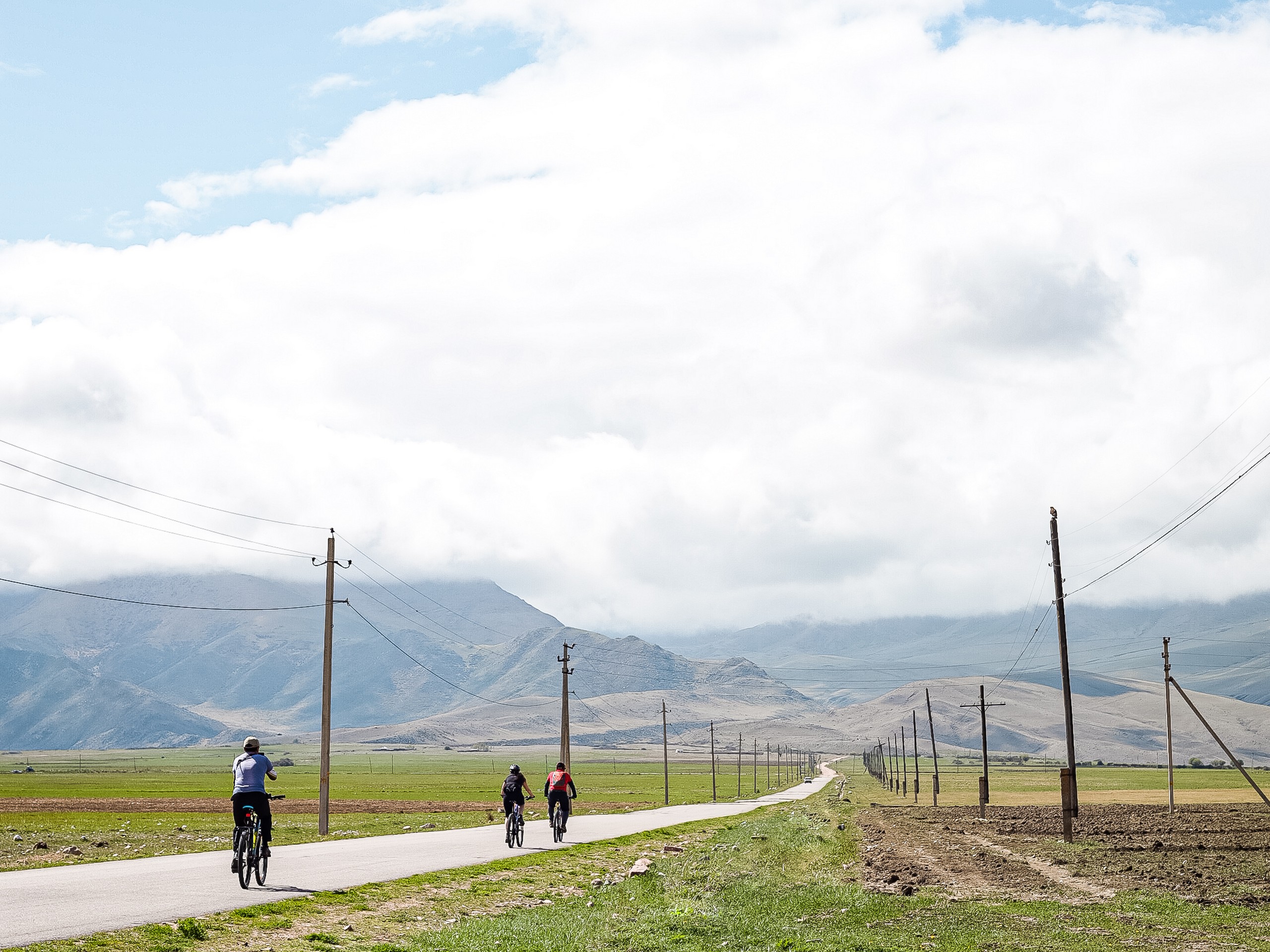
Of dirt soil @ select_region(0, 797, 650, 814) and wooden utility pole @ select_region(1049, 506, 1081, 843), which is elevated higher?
wooden utility pole @ select_region(1049, 506, 1081, 843)

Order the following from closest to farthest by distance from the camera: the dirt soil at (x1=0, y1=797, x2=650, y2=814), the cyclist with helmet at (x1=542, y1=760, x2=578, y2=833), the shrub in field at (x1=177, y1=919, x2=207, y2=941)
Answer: the shrub in field at (x1=177, y1=919, x2=207, y2=941) → the cyclist with helmet at (x1=542, y1=760, x2=578, y2=833) → the dirt soil at (x1=0, y1=797, x2=650, y2=814)

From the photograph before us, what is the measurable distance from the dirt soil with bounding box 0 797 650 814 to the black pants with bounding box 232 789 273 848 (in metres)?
47.7

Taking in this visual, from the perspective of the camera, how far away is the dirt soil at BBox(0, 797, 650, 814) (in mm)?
78312

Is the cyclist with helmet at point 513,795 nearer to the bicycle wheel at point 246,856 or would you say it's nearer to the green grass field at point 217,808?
the green grass field at point 217,808

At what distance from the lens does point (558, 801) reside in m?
37.0

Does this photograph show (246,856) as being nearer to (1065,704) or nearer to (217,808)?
(1065,704)

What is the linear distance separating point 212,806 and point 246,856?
72616 mm

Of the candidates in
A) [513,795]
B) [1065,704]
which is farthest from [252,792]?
[1065,704]

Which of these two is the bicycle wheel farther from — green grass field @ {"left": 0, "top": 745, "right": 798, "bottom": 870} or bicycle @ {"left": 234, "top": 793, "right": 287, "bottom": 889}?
green grass field @ {"left": 0, "top": 745, "right": 798, "bottom": 870}

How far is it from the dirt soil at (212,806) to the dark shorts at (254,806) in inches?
1877

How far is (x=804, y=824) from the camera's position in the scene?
54.4m

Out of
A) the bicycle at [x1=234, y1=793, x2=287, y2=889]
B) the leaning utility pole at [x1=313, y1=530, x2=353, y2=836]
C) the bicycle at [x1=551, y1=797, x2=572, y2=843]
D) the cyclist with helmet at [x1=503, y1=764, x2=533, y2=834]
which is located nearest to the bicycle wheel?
the bicycle at [x1=234, y1=793, x2=287, y2=889]

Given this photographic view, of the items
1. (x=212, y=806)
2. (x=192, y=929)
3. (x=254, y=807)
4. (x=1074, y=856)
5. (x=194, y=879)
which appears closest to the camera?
(x=192, y=929)

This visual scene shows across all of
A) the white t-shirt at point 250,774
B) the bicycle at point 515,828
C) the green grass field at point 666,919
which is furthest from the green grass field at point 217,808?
→ the green grass field at point 666,919
